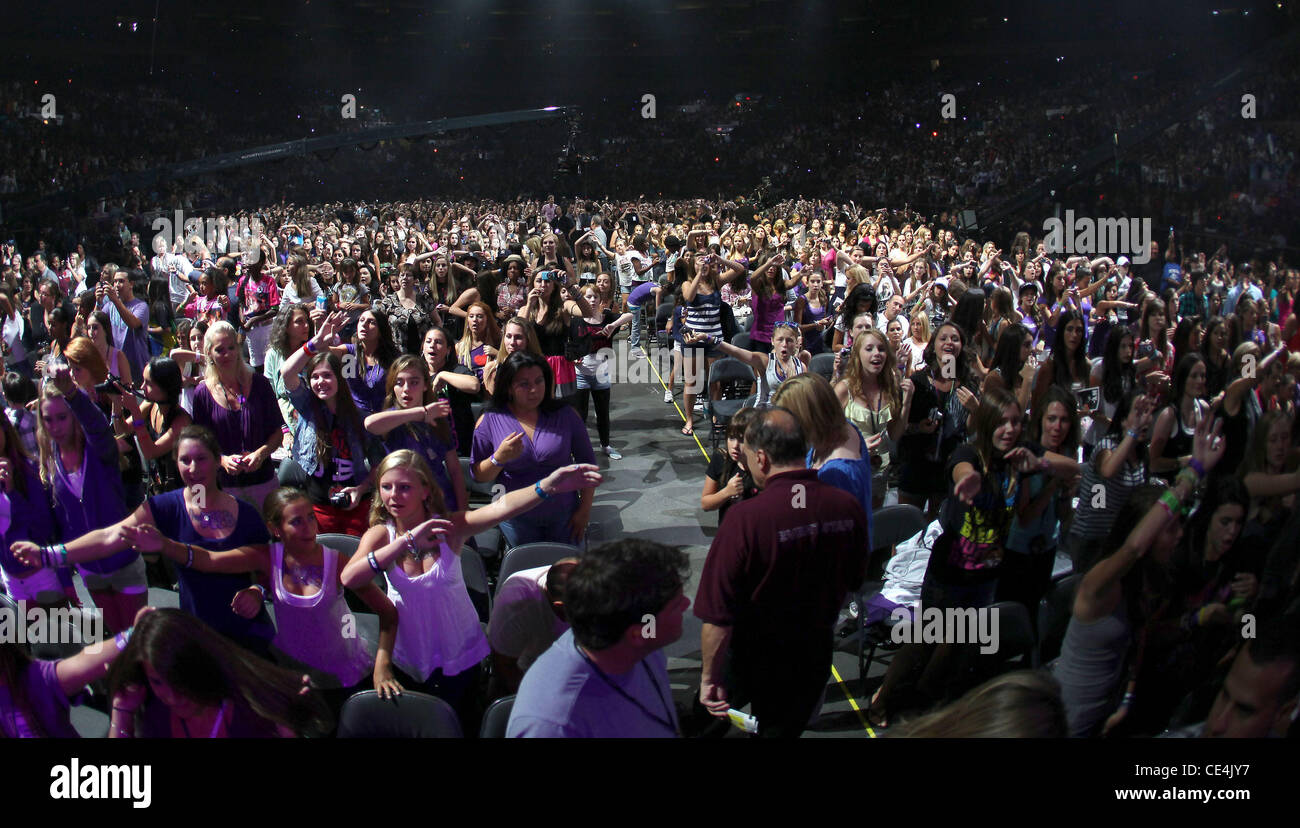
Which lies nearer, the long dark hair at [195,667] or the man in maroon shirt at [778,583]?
the long dark hair at [195,667]

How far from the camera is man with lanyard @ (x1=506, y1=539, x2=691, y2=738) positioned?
2139mm

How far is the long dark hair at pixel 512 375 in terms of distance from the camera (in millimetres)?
4211

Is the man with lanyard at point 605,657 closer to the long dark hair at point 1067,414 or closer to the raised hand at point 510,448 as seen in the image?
the raised hand at point 510,448

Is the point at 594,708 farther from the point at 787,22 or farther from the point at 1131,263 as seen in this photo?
the point at 787,22

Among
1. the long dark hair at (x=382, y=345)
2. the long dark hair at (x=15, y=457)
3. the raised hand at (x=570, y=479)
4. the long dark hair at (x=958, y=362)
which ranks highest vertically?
the long dark hair at (x=382, y=345)

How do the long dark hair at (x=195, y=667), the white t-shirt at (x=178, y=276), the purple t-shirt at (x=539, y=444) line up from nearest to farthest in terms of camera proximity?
the long dark hair at (x=195, y=667) < the purple t-shirt at (x=539, y=444) < the white t-shirt at (x=178, y=276)

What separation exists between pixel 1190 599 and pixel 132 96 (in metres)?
26.1

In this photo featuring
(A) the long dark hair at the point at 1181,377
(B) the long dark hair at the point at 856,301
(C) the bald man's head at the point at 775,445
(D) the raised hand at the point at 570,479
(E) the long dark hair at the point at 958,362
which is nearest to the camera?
(C) the bald man's head at the point at 775,445

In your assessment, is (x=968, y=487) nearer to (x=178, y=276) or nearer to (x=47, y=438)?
(x=47, y=438)

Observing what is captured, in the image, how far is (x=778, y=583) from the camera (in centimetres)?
286

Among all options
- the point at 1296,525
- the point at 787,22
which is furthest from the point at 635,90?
the point at 1296,525

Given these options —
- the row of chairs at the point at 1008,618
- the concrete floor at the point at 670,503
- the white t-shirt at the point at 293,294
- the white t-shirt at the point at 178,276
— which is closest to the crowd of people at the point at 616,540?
the row of chairs at the point at 1008,618

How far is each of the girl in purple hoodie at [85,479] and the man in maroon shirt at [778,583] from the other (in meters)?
2.44

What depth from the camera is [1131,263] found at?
12.8m
